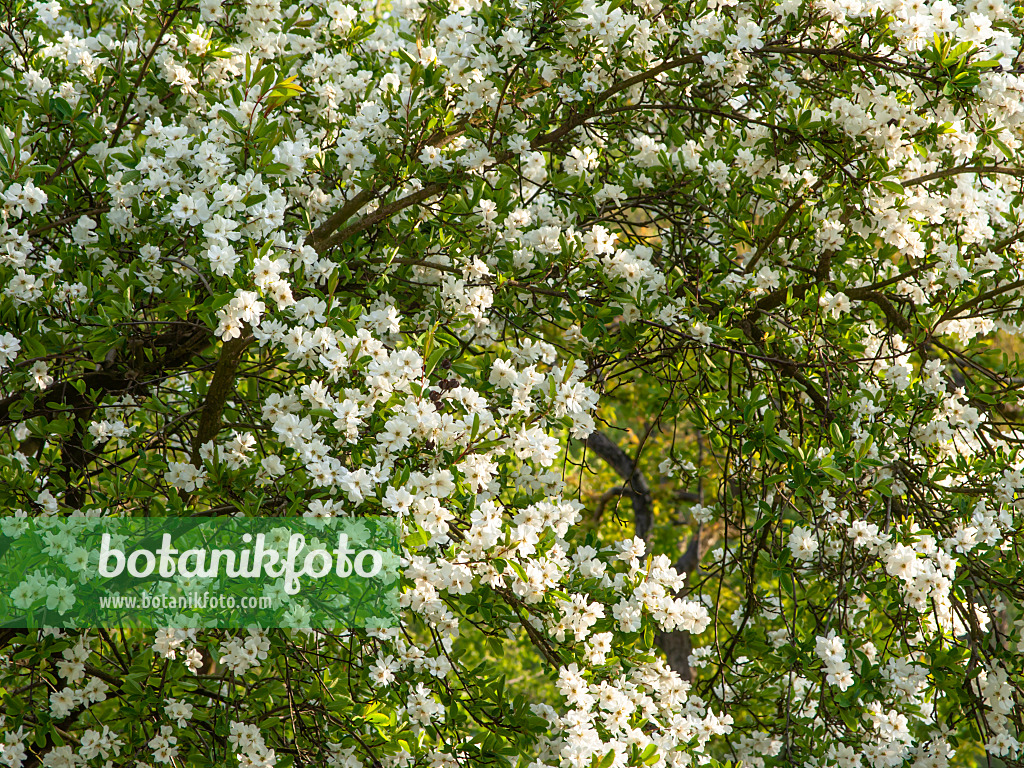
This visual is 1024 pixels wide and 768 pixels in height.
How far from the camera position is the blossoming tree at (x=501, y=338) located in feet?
8.72

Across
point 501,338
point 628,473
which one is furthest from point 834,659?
point 628,473

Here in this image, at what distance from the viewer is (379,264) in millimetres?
3439

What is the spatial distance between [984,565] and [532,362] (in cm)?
186

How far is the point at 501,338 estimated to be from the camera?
12.6 ft

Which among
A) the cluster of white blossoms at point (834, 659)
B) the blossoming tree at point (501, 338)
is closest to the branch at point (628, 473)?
the blossoming tree at point (501, 338)

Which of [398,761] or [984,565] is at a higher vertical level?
[984,565]

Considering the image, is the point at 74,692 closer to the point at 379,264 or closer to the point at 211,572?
the point at 211,572

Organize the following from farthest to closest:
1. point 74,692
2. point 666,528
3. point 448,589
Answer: point 666,528 < point 74,692 < point 448,589

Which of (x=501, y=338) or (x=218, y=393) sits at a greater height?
(x=501, y=338)

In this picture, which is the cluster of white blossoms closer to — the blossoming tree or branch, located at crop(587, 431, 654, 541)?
the blossoming tree

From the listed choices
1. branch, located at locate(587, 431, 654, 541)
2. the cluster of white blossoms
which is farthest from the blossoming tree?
branch, located at locate(587, 431, 654, 541)

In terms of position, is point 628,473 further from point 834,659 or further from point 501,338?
point 834,659

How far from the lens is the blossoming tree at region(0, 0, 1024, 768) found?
2658 millimetres

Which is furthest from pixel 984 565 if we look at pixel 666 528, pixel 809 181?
pixel 666 528
